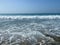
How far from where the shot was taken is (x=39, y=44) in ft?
11.4

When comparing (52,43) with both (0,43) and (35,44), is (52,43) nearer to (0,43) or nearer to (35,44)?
(35,44)

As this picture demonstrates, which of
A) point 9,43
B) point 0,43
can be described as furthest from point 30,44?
point 0,43

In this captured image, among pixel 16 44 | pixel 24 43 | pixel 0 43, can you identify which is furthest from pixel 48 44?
pixel 0 43

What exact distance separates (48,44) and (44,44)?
127mm

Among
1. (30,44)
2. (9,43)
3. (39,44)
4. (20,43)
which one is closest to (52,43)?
(39,44)

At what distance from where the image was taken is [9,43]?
3.62m

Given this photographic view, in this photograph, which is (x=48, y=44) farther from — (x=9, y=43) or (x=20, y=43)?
(x=9, y=43)

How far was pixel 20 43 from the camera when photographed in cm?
360

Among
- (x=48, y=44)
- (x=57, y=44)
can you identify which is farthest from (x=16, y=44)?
(x=57, y=44)

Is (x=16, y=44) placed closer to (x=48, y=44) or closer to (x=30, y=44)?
(x=30, y=44)

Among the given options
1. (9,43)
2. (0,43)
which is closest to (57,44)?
(9,43)

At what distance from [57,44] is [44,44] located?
0.41 metres

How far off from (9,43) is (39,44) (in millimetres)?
1004

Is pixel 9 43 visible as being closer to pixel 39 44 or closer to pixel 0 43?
pixel 0 43
